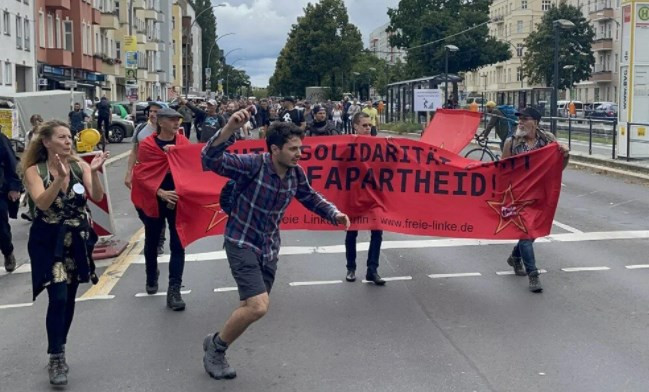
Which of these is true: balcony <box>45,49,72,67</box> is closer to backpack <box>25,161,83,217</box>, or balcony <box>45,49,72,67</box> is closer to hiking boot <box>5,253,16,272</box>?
hiking boot <box>5,253,16,272</box>

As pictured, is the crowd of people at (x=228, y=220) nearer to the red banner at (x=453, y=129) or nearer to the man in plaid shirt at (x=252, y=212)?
the man in plaid shirt at (x=252, y=212)

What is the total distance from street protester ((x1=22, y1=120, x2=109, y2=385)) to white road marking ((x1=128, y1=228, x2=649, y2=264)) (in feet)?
14.1

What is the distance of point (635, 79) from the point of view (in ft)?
72.6

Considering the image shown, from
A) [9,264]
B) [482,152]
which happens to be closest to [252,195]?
[9,264]

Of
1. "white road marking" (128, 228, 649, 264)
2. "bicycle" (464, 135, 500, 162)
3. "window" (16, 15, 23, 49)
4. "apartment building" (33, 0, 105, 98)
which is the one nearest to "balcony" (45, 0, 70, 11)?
"apartment building" (33, 0, 105, 98)

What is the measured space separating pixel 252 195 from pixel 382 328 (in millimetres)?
1987

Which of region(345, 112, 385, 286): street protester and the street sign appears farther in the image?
the street sign

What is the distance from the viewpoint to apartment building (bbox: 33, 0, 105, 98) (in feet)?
170

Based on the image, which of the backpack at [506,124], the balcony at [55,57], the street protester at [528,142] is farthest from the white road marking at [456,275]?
the balcony at [55,57]

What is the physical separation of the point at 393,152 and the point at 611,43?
8866 centimetres

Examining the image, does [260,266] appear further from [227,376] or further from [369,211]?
[369,211]

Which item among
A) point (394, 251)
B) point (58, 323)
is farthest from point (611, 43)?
point (58, 323)

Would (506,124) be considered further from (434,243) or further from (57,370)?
(57,370)

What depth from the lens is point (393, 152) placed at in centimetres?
901
